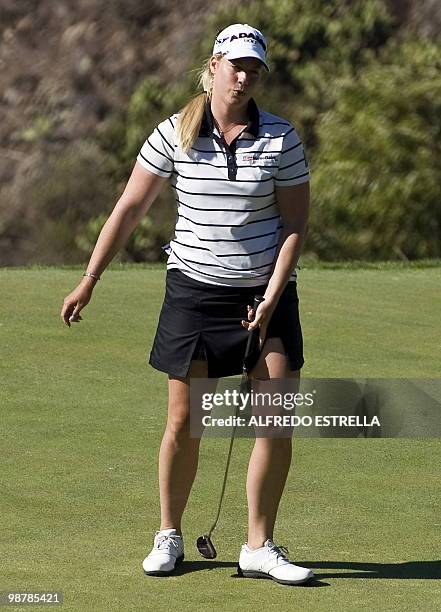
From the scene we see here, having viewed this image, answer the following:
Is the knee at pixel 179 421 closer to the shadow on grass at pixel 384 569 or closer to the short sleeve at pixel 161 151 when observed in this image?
the shadow on grass at pixel 384 569

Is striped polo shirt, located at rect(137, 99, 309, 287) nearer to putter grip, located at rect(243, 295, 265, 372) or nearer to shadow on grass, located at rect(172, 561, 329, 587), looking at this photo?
putter grip, located at rect(243, 295, 265, 372)

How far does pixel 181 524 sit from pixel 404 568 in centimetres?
87

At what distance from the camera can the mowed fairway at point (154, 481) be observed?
16.4ft

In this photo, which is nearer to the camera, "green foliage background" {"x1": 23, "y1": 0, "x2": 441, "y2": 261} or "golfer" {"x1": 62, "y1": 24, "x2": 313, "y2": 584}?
"golfer" {"x1": 62, "y1": 24, "x2": 313, "y2": 584}

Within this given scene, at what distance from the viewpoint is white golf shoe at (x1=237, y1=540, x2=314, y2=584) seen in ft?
16.5

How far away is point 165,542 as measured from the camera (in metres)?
5.21

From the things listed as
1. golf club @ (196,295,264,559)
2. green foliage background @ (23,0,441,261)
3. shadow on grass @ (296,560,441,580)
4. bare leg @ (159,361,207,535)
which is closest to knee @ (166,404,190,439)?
bare leg @ (159,361,207,535)

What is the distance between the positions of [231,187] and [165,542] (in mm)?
1119

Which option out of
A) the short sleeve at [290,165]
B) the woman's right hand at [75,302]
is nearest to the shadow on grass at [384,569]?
the woman's right hand at [75,302]

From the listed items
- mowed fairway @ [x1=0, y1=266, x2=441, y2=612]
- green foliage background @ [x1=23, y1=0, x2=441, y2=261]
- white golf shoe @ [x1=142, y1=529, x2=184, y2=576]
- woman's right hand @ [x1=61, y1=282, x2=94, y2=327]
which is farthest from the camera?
green foliage background @ [x1=23, y1=0, x2=441, y2=261]

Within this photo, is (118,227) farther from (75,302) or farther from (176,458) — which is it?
(176,458)

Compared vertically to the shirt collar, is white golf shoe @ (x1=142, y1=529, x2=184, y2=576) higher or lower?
lower

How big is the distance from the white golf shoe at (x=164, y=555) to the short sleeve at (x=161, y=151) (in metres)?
1.13

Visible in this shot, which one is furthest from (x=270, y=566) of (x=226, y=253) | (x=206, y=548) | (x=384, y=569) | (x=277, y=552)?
(x=226, y=253)
